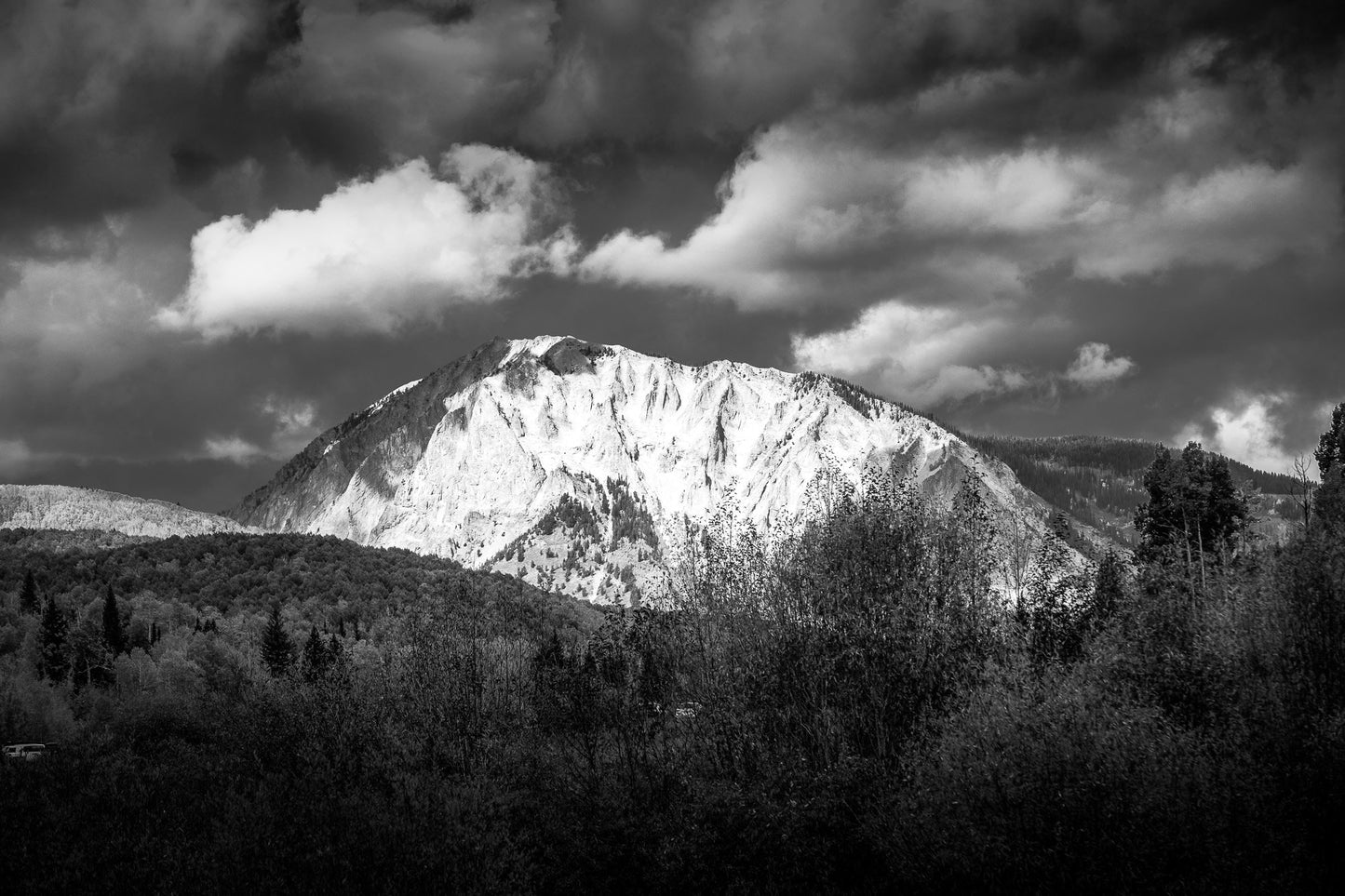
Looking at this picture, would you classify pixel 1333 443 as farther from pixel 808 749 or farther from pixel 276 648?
pixel 276 648

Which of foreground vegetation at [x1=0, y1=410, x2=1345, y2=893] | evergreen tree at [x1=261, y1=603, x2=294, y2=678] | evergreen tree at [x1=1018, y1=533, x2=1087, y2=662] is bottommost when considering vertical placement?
evergreen tree at [x1=261, y1=603, x2=294, y2=678]

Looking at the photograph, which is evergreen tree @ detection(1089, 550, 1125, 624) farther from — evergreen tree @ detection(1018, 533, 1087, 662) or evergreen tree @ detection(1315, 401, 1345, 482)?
evergreen tree @ detection(1315, 401, 1345, 482)

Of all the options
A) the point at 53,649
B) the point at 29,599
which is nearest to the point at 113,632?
the point at 53,649

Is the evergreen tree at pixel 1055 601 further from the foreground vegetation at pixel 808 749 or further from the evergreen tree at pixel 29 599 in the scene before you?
the evergreen tree at pixel 29 599

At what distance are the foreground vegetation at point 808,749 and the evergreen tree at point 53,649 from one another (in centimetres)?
7108

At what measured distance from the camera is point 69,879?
65.0ft

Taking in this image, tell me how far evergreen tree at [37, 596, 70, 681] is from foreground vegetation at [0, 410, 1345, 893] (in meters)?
71.1

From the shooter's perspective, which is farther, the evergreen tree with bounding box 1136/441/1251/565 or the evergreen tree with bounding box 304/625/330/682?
the evergreen tree with bounding box 1136/441/1251/565

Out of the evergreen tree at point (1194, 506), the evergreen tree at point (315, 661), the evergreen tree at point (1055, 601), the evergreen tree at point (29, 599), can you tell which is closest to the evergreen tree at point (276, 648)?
the evergreen tree at point (315, 661)

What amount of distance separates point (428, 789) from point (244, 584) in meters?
168

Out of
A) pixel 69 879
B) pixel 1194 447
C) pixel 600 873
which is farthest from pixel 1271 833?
pixel 1194 447

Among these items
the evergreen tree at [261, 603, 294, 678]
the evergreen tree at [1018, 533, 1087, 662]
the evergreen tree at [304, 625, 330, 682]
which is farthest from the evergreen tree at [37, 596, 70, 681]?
the evergreen tree at [1018, 533, 1087, 662]

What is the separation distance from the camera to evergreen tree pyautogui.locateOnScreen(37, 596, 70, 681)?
11500 cm

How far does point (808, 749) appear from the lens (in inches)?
1398
